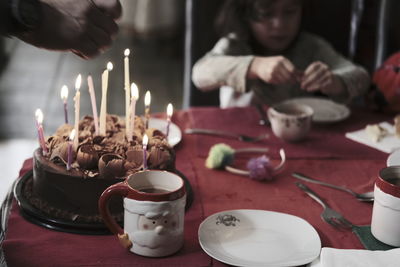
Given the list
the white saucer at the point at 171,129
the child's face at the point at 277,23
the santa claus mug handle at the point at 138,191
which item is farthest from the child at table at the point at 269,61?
the santa claus mug handle at the point at 138,191

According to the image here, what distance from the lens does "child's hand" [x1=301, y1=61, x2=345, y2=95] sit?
1.75 metres

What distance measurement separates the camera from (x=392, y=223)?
3.54 feet

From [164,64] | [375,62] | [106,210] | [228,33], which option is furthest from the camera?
[164,64]

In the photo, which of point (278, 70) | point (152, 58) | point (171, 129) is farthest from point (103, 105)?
point (152, 58)

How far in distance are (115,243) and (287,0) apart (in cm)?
121

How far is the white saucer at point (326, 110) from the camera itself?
5.75ft

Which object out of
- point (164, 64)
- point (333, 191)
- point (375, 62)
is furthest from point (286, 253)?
point (164, 64)

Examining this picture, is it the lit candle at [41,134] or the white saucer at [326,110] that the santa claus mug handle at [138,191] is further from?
the white saucer at [326,110]

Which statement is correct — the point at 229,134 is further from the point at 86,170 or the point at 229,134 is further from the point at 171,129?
the point at 86,170

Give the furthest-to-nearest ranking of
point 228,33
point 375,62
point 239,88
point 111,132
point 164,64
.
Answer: point 164,64
point 375,62
point 228,33
point 239,88
point 111,132

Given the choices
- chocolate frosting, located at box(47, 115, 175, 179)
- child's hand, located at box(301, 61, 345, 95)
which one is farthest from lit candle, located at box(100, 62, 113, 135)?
child's hand, located at box(301, 61, 345, 95)

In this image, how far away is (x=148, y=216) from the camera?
1017 millimetres

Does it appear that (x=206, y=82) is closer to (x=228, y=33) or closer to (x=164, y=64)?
(x=228, y=33)

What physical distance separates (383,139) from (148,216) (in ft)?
2.74
